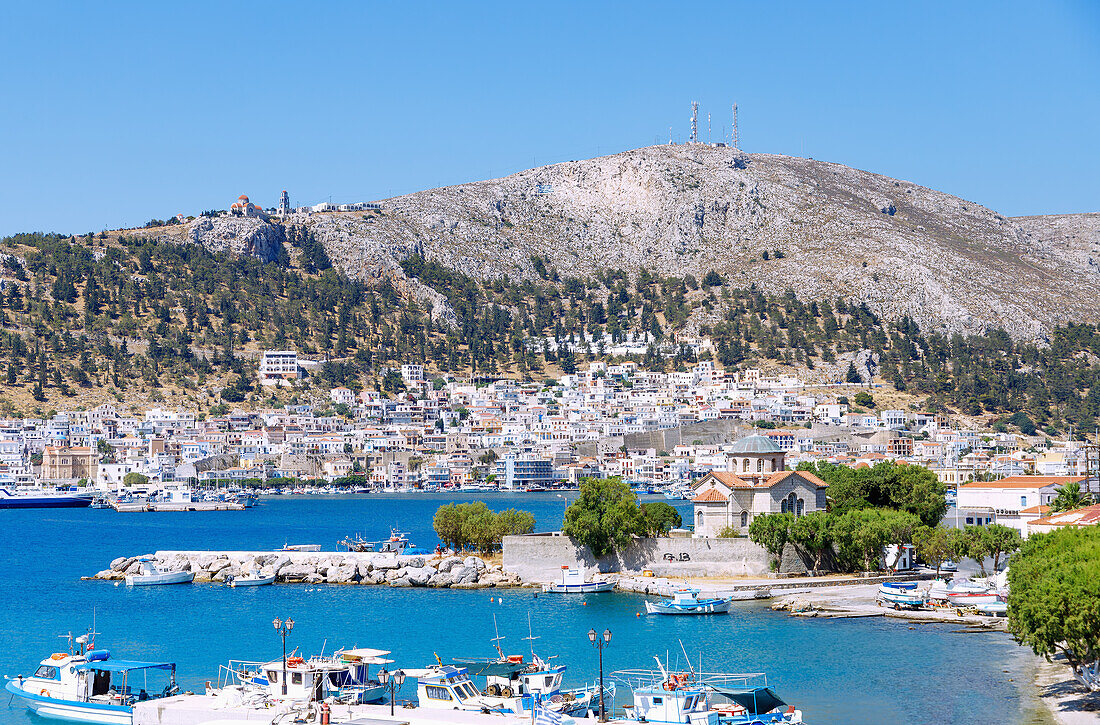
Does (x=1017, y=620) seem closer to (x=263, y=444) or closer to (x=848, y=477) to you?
(x=848, y=477)

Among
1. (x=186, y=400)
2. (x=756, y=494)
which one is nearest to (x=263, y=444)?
(x=186, y=400)

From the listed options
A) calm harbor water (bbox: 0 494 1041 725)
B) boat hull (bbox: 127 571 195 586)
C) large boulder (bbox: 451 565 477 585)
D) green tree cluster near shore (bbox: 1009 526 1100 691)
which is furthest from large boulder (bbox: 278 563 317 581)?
green tree cluster near shore (bbox: 1009 526 1100 691)

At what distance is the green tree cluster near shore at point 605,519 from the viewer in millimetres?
58125

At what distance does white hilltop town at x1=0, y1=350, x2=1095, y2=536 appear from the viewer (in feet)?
535

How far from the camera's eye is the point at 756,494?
195ft

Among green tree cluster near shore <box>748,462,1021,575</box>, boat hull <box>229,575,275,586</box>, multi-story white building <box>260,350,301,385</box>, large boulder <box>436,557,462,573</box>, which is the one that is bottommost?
boat hull <box>229,575,275,586</box>

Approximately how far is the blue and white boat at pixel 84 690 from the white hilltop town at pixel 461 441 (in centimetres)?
11127

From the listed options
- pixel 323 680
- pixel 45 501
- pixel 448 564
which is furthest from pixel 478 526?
pixel 45 501

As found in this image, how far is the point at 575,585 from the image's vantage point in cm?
5628

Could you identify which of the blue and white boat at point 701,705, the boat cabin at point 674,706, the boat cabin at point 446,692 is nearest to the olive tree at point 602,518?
the blue and white boat at point 701,705

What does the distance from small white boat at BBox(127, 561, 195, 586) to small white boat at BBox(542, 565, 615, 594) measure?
18673 millimetres

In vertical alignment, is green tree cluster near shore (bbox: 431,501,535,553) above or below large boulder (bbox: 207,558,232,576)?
above

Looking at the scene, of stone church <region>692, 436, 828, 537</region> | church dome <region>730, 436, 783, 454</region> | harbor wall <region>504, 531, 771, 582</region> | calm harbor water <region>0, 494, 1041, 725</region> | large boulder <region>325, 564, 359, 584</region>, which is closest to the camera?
calm harbor water <region>0, 494, 1041, 725</region>

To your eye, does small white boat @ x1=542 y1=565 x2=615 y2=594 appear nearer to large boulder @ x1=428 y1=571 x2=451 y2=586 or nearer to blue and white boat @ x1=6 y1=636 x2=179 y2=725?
large boulder @ x1=428 y1=571 x2=451 y2=586
